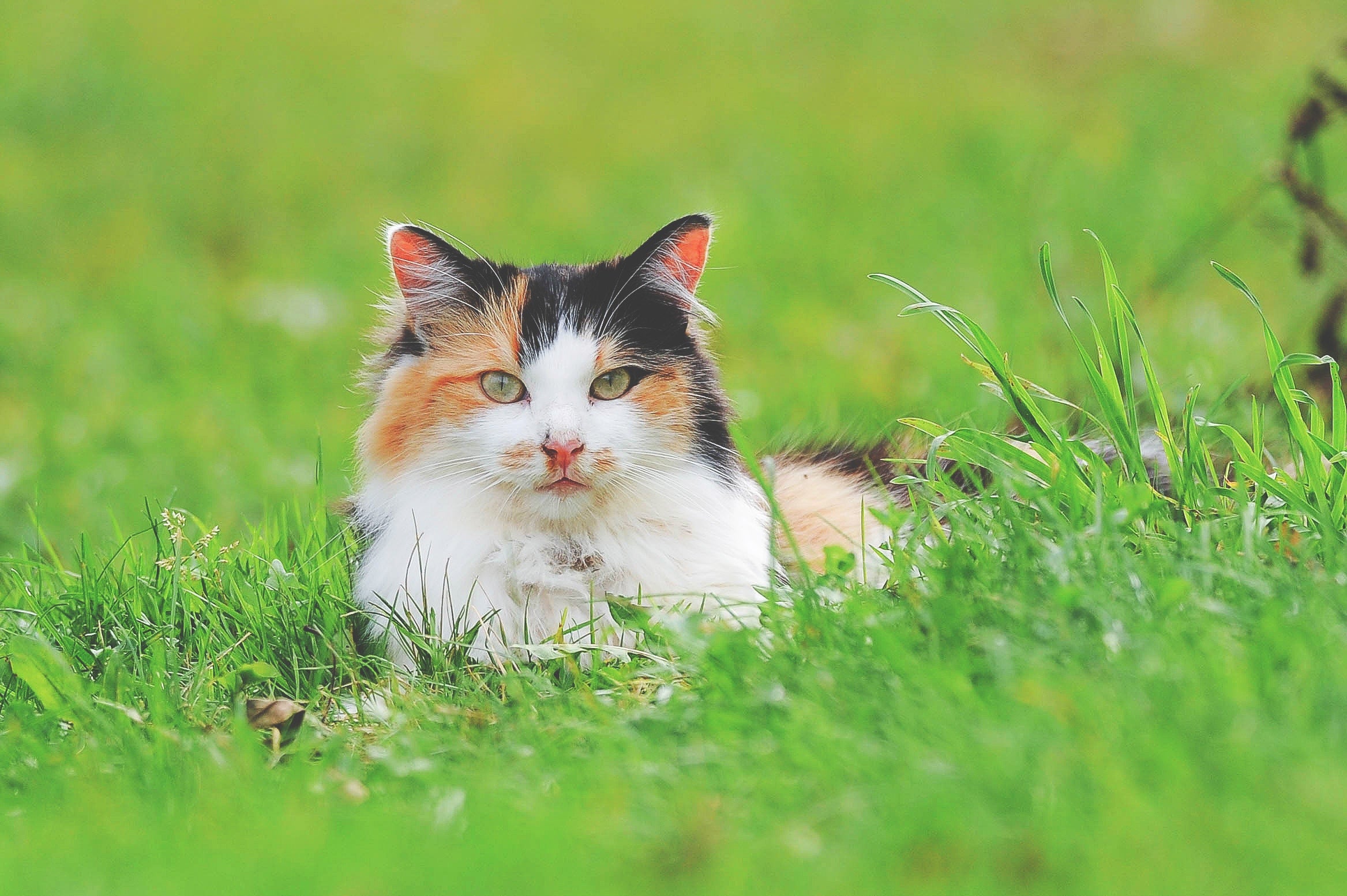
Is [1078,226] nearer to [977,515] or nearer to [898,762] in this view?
[977,515]

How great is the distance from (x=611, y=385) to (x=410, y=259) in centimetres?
60

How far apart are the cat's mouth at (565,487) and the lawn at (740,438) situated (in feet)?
1.29

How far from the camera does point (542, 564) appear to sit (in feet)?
10.2

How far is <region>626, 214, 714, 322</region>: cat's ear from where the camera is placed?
10.6 feet

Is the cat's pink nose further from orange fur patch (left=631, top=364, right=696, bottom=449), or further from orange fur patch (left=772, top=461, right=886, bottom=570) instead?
orange fur patch (left=772, top=461, right=886, bottom=570)

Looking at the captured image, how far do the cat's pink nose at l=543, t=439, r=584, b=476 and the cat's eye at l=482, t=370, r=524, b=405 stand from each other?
0.69 feet

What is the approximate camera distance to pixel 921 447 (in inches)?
164

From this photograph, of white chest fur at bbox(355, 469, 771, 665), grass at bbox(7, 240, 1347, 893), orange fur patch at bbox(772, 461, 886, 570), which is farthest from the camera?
orange fur patch at bbox(772, 461, 886, 570)

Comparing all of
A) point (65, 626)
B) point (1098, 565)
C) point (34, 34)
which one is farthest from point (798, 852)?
point (34, 34)

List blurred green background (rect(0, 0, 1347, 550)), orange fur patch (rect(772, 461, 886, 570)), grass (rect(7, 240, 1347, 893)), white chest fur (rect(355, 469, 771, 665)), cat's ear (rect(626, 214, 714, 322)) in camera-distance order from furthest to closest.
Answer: blurred green background (rect(0, 0, 1347, 550)) → orange fur patch (rect(772, 461, 886, 570)) → cat's ear (rect(626, 214, 714, 322)) → white chest fur (rect(355, 469, 771, 665)) → grass (rect(7, 240, 1347, 893))

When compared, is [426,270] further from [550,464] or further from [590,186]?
[590,186]

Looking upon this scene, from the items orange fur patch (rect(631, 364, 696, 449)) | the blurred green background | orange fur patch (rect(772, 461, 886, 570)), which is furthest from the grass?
the blurred green background

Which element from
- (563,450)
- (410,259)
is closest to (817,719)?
(563,450)

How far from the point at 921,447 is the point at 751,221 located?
4395mm
